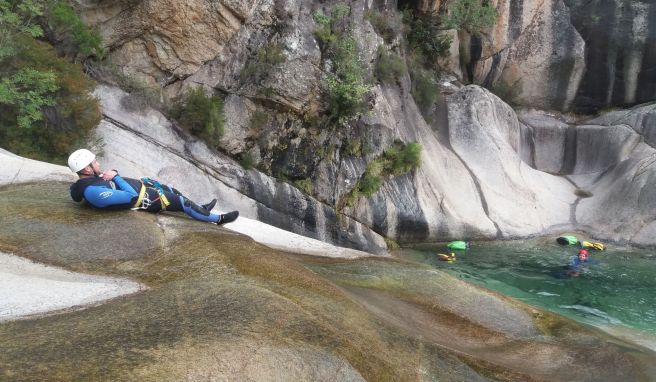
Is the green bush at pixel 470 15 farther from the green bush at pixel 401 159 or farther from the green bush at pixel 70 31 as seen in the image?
the green bush at pixel 70 31

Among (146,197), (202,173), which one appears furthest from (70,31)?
(146,197)

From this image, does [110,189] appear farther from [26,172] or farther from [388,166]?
[388,166]

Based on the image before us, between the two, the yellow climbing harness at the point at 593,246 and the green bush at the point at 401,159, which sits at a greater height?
the green bush at the point at 401,159

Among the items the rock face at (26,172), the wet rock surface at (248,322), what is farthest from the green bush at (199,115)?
the wet rock surface at (248,322)

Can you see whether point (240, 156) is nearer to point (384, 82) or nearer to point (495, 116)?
point (384, 82)

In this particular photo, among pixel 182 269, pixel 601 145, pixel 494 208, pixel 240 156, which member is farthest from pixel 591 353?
pixel 601 145

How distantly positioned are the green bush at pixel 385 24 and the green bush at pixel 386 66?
1.32m

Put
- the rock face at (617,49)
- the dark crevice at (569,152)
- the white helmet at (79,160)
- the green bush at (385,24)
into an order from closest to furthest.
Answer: the white helmet at (79,160)
the green bush at (385,24)
the dark crevice at (569,152)
the rock face at (617,49)

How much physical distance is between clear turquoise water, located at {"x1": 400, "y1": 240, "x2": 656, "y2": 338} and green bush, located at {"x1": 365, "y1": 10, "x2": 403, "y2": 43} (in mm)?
9812

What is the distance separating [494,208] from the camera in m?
22.0

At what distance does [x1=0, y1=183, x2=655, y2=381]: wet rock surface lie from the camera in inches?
166

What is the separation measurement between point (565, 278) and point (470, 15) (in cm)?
1551

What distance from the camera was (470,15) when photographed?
2645cm

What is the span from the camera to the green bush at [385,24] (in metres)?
22.5
